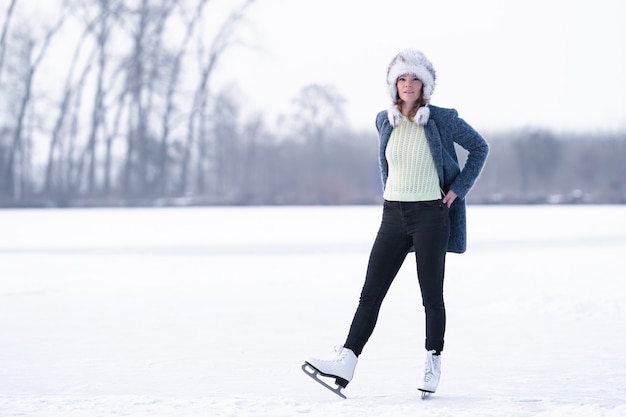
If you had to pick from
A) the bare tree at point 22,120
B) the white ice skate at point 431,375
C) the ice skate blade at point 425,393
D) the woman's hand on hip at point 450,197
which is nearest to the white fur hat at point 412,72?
the woman's hand on hip at point 450,197

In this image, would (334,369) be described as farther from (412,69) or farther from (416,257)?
(412,69)

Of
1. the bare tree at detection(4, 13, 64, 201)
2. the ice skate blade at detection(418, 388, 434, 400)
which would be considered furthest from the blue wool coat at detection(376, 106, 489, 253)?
the bare tree at detection(4, 13, 64, 201)

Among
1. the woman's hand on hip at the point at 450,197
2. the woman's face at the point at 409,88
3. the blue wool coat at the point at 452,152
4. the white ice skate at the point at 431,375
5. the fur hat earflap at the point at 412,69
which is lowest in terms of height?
the white ice skate at the point at 431,375

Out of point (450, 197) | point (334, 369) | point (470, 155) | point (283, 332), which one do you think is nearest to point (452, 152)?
point (470, 155)

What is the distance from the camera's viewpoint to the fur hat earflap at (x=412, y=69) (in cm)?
380

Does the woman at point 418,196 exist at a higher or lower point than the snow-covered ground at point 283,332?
higher

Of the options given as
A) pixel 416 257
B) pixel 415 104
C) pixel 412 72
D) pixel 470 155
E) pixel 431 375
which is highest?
pixel 412 72

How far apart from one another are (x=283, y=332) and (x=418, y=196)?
2178 millimetres

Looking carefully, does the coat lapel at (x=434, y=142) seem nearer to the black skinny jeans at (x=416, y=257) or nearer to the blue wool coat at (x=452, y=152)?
the blue wool coat at (x=452, y=152)

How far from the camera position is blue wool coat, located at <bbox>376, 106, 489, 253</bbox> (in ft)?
12.3

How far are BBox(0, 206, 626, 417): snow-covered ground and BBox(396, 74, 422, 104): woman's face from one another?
4.02 ft

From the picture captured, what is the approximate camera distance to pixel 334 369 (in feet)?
12.4

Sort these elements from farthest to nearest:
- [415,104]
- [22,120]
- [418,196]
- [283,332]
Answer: [22,120] → [283,332] → [415,104] → [418,196]

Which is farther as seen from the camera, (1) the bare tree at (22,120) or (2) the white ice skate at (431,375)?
(1) the bare tree at (22,120)
